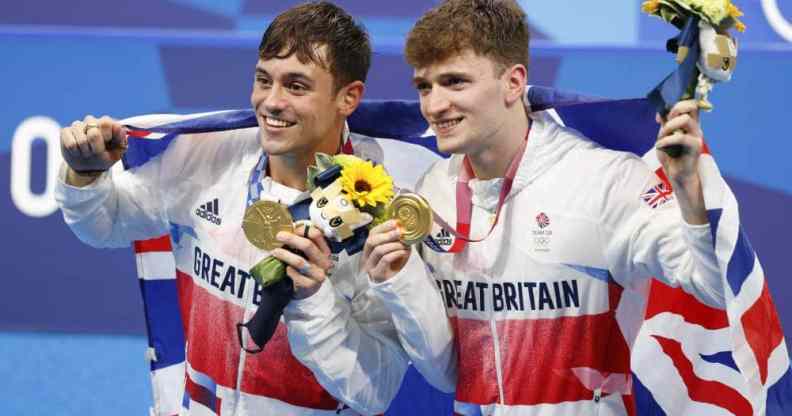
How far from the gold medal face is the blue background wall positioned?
8.70ft

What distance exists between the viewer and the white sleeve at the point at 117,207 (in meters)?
3.62

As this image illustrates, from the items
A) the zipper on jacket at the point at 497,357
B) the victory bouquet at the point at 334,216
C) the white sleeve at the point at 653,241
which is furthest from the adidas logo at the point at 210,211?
the white sleeve at the point at 653,241

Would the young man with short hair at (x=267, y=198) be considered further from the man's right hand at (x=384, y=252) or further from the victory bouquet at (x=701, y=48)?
the victory bouquet at (x=701, y=48)

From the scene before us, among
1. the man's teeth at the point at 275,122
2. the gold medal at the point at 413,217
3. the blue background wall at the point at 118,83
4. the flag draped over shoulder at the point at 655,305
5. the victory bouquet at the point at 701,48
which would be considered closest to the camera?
the victory bouquet at the point at 701,48

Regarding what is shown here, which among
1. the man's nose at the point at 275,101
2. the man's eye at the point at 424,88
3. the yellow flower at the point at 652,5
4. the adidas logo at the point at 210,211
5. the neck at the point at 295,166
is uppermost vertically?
the yellow flower at the point at 652,5

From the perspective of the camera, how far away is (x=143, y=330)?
20.1 ft

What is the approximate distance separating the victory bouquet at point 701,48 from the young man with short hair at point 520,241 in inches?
13.7

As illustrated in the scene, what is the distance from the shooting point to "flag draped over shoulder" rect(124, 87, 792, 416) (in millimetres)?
3027

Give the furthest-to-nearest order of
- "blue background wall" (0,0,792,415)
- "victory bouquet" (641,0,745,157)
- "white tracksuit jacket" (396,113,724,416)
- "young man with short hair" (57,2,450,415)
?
"blue background wall" (0,0,792,415), "young man with short hair" (57,2,450,415), "white tracksuit jacket" (396,113,724,416), "victory bouquet" (641,0,745,157)

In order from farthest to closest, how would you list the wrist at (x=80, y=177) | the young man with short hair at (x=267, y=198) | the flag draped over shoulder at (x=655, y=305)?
1. the wrist at (x=80, y=177)
2. the young man with short hair at (x=267, y=198)
3. the flag draped over shoulder at (x=655, y=305)

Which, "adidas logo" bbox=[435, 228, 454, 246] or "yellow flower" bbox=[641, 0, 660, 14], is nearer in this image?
"yellow flower" bbox=[641, 0, 660, 14]

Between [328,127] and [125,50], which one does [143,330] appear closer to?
[125,50]

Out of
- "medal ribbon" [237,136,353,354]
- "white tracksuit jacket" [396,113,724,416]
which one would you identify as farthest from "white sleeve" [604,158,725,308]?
"medal ribbon" [237,136,353,354]

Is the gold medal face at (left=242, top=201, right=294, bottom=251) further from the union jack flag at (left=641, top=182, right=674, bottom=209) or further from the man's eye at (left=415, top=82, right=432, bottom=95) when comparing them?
the union jack flag at (left=641, top=182, right=674, bottom=209)
